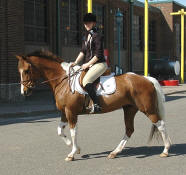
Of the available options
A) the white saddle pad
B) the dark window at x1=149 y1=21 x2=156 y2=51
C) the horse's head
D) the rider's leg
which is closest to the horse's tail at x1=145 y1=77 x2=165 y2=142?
the white saddle pad

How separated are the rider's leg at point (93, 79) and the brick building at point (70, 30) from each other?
9.42m

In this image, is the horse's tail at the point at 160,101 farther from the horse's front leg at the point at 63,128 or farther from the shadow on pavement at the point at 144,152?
the horse's front leg at the point at 63,128

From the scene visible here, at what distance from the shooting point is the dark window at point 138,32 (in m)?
34.2

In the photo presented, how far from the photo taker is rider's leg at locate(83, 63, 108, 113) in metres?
6.38

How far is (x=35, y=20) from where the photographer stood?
21.8 m

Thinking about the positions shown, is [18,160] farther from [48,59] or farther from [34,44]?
[34,44]

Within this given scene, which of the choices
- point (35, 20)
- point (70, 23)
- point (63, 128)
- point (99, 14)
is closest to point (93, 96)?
point (63, 128)

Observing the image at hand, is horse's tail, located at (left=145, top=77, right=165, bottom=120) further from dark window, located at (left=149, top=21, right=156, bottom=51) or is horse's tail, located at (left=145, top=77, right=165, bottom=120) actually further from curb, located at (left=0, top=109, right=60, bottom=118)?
dark window, located at (left=149, top=21, right=156, bottom=51)

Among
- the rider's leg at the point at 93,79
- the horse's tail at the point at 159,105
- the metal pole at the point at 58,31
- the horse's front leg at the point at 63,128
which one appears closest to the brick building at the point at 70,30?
the metal pole at the point at 58,31

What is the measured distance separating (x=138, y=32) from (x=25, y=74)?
29394mm

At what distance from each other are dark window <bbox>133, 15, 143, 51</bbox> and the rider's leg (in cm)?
2820

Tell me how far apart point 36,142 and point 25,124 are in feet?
10.3

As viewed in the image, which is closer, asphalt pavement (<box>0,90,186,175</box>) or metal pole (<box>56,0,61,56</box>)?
asphalt pavement (<box>0,90,186,175</box>)

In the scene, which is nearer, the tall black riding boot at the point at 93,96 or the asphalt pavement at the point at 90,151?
the asphalt pavement at the point at 90,151
